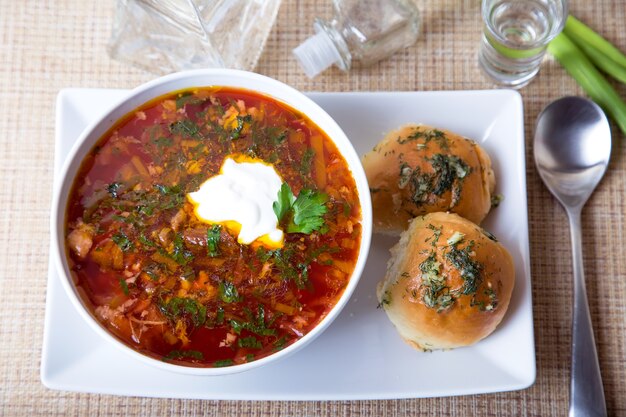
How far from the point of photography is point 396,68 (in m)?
3.40

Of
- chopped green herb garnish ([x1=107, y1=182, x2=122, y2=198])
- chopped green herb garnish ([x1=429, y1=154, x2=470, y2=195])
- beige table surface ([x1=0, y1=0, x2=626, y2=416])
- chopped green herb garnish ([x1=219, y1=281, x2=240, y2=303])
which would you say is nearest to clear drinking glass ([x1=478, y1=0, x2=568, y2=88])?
beige table surface ([x1=0, y1=0, x2=626, y2=416])

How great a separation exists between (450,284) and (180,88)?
1333 mm

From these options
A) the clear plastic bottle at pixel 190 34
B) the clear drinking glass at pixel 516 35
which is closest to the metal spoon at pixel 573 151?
the clear drinking glass at pixel 516 35

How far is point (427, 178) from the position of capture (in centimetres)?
286

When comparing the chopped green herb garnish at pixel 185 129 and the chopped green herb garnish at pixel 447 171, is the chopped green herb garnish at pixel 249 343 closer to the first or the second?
the chopped green herb garnish at pixel 185 129

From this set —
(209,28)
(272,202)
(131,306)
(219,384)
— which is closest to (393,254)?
(272,202)

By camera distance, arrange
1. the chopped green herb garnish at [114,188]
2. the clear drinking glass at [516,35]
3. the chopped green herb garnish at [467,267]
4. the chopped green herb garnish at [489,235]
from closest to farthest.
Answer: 1. the chopped green herb garnish at [114,188]
2. the chopped green herb garnish at [467,267]
3. the chopped green herb garnish at [489,235]
4. the clear drinking glass at [516,35]

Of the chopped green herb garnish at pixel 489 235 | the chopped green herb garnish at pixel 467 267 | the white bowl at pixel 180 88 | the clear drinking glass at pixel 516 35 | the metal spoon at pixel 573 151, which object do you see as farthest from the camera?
the metal spoon at pixel 573 151

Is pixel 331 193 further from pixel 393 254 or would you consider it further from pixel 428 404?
pixel 428 404

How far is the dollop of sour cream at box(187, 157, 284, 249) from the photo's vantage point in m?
2.46

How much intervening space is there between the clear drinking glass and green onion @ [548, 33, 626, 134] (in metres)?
0.13

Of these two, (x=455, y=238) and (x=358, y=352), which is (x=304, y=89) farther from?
(x=358, y=352)

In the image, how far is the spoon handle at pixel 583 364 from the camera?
3098 millimetres

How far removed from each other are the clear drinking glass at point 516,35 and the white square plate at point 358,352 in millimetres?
281
